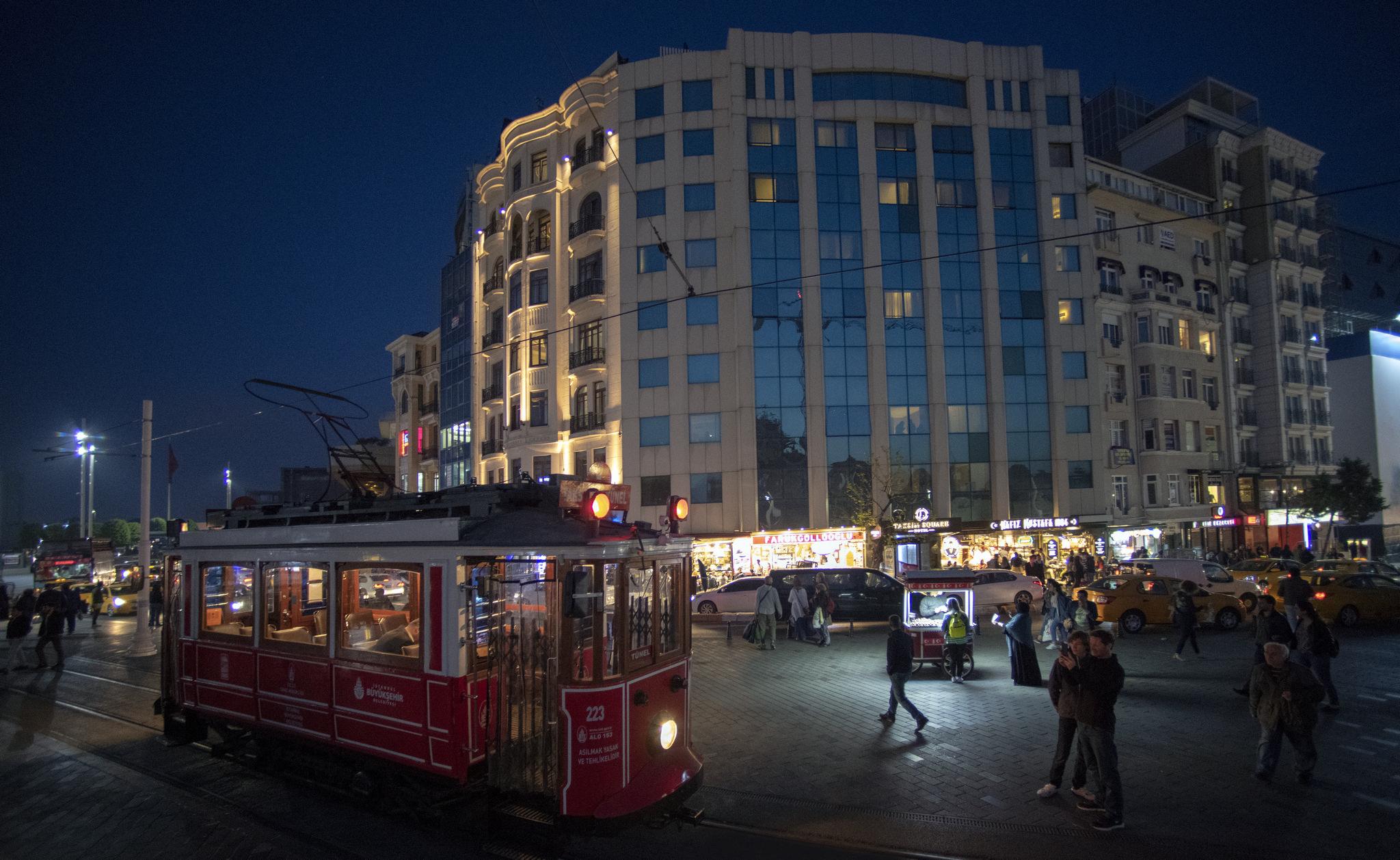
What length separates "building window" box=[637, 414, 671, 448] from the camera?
32156mm

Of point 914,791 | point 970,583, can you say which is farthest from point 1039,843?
point 970,583

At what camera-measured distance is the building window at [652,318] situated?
32.2 m

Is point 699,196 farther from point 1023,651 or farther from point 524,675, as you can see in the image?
→ point 524,675

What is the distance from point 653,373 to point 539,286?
8.16 metres

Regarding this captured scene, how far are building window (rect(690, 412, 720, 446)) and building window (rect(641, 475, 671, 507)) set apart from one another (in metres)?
2.04

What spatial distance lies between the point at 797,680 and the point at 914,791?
5.93 metres

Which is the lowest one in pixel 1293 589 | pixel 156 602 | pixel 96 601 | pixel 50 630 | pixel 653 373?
pixel 96 601

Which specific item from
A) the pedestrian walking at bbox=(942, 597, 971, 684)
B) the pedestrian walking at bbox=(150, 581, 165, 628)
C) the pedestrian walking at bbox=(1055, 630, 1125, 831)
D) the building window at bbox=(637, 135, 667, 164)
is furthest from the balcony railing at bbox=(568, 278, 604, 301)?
the pedestrian walking at bbox=(1055, 630, 1125, 831)

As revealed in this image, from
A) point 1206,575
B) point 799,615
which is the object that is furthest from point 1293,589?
point 799,615

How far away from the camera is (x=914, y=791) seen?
795 cm

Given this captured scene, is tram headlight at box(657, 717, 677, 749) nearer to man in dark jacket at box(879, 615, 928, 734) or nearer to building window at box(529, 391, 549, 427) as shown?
man in dark jacket at box(879, 615, 928, 734)

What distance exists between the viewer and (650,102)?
33062mm

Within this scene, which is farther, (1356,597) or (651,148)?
(651,148)

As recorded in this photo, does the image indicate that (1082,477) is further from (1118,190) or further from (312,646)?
(312,646)
